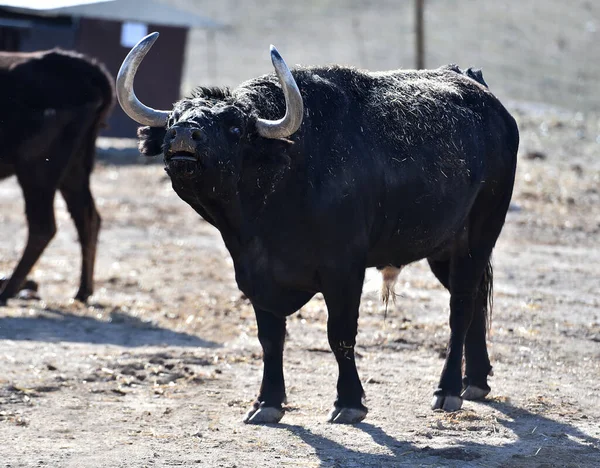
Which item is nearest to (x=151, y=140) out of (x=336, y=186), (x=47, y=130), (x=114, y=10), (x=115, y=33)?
(x=336, y=186)

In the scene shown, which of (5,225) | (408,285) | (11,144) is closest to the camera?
(11,144)

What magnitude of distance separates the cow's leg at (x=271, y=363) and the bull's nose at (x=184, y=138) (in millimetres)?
1416

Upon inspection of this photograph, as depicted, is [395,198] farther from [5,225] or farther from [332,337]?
[5,225]

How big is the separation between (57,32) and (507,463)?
68.5 ft

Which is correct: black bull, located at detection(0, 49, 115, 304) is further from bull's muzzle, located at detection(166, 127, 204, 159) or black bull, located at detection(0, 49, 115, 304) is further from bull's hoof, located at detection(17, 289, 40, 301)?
bull's muzzle, located at detection(166, 127, 204, 159)

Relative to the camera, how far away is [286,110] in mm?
6180

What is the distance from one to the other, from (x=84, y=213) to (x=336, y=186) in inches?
209

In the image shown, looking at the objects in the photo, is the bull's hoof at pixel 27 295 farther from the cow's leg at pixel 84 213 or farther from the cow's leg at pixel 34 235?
the cow's leg at pixel 84 213

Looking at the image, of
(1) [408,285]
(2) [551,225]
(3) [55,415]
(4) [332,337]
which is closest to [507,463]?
(4) [332,337]

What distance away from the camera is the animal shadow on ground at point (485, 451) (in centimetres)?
592

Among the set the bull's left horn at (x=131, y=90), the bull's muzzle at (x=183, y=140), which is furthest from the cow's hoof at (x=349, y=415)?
the bull's left horn at (x=131, y=90)

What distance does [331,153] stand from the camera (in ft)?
21.7

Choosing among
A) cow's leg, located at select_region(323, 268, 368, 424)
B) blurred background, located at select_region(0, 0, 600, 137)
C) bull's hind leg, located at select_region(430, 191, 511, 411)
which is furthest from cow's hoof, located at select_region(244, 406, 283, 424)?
blurred background, located at select_region(0, 0, 600, 137)

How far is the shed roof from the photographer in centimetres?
2362
